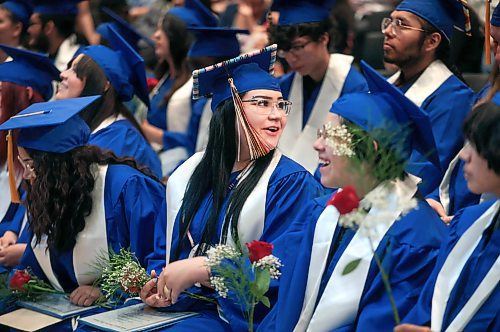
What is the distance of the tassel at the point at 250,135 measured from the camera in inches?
146

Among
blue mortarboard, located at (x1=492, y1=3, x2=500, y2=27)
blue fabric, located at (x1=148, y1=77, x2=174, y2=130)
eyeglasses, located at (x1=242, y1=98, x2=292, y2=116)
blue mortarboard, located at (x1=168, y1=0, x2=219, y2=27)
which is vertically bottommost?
blue fabric, located at (x1=148, y1=77, x2=174, y2=130)

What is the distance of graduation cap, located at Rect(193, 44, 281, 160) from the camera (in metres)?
3.73

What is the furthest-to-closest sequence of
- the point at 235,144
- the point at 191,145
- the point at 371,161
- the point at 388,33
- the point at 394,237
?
the point at 191,145, the point at 388,33, the point at 235,144, the point at 394,237, the point at 371,161

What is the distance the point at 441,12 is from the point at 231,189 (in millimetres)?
1593

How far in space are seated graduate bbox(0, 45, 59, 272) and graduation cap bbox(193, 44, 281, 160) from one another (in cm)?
145

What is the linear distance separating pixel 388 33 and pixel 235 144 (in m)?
1.33

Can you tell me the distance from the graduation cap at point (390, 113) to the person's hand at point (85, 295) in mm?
1472

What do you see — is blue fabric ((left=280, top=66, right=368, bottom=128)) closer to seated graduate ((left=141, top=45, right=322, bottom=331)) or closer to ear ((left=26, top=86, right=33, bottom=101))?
seated graduate ((left=141, top=45, right=322, bottom=331))

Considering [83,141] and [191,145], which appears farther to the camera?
[191,145]

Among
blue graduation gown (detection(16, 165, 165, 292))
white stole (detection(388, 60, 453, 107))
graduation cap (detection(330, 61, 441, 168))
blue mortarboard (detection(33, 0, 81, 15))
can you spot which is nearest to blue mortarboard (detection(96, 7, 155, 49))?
blue mortarboard (detection(33, 0, 81, 15))

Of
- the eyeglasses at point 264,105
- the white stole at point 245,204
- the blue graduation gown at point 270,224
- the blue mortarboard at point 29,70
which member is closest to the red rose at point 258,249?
the blue graduation gown at point 270,224

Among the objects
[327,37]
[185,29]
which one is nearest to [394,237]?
[327,37]

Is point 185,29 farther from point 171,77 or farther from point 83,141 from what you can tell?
point 83,141

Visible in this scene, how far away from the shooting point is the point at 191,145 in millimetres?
6332
